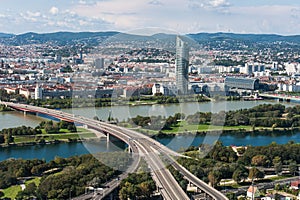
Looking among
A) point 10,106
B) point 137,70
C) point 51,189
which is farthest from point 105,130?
point 137,70

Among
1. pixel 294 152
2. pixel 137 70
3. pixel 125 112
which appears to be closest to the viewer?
pixel 294 152

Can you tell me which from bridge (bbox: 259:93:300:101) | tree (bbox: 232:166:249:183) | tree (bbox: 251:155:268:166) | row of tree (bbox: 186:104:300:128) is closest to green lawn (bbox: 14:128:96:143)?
row of tree (bbox: 186:104:300:128)

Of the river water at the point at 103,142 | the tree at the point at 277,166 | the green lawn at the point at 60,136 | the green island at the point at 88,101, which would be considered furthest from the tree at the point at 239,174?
the green island at the point at 88,101

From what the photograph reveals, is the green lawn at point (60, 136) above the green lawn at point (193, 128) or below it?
below

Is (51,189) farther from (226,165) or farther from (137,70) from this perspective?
(137,70)

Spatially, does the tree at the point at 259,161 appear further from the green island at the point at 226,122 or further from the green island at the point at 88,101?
the green island at the point at 88,101

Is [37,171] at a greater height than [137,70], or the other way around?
[137,70]

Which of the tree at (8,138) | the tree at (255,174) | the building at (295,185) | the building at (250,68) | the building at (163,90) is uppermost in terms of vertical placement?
the building at (250,68)
